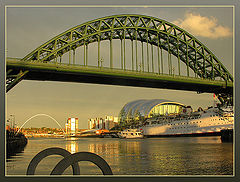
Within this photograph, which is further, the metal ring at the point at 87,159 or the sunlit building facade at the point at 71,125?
the sunlit building facade at the point at 71,125

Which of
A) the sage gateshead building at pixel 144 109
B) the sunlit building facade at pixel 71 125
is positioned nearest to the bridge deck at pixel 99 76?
the sage gateshead building at pixel 144 109

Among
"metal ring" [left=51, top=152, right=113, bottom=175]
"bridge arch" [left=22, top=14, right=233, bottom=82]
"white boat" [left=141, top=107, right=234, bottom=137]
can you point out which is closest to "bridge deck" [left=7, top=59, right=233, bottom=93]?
"bridge arch" [left=22, top=14, right=233, bottom=82]

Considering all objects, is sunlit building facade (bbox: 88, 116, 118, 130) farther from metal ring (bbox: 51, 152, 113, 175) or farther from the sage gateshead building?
metal ring (bbox: 51, 152, 113, 175)

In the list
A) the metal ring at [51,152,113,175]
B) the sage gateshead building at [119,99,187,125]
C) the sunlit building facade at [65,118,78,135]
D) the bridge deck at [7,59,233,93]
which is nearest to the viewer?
the metal ring at [51,152,113,175]

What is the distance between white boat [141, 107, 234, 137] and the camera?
2320 inches

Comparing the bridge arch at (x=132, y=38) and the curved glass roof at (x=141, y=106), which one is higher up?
the bridge arch at (x=132, y=38)

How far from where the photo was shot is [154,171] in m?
16.4

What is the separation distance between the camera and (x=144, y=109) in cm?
10294

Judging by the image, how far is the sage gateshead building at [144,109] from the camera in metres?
102

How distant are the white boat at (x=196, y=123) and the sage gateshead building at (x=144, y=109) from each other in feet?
64.8

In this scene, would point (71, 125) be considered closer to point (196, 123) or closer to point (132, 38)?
point (196, 123)

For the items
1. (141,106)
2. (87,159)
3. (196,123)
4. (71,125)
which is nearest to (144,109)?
(141,106)

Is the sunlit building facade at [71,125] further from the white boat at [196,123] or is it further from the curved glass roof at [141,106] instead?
the white boat at [196,123]

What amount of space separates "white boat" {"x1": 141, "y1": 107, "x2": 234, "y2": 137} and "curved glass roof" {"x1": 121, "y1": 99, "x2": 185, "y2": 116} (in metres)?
20.6
